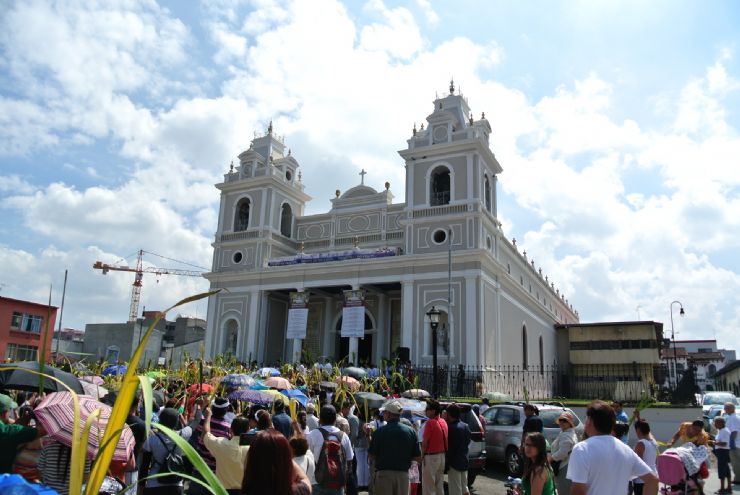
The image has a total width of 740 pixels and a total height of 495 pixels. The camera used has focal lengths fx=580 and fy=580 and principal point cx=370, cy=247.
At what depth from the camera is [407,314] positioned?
29938mm

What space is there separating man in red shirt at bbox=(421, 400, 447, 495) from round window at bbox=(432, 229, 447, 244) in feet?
74.8

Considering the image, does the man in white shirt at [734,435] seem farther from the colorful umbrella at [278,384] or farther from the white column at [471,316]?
the white column at [471,316]

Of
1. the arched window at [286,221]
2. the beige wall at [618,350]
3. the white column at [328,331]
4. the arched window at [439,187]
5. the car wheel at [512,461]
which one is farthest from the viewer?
the beige wall at [618,350]

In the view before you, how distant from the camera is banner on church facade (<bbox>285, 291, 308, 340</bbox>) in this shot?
32500 mm

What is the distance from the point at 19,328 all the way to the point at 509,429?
137 feet

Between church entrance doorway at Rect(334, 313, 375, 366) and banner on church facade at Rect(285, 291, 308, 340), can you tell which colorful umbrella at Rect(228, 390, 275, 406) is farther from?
church entrance doorway at Rect(334, 313, 375, 366)

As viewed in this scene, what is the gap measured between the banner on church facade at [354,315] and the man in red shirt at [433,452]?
887 inches

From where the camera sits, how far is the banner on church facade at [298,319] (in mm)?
32500

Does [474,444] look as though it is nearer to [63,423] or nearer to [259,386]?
[259,386]

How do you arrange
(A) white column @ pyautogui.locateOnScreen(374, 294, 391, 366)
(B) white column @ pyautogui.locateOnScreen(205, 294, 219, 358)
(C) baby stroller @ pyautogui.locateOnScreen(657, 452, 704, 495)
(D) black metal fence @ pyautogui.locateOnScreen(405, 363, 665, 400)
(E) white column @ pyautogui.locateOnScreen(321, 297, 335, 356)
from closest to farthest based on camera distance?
(C) baby stroller @ pyautogui.locateOnScreen(657, 452, 704, 495) → (D) black metal fence @ pyautogui.locateOnScreen(405, 363, 665, 400) → (A) white column @ pyautogui.locateOnScreen(374, 294, 391, 366) → (E) white column @ pyautogui.locateOnScreen(321, 297, 335, 356) → (B) white column @ pyautogui.locateOnScreen(205, 294, 219, 358)

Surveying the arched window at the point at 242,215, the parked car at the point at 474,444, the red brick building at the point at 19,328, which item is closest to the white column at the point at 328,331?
the arched window at the point at 242,215

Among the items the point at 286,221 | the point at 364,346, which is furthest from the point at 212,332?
the point at 364,346

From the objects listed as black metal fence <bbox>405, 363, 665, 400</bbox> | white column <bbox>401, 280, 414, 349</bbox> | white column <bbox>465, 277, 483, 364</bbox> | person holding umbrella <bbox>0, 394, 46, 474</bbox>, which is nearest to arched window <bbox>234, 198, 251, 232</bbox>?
white column <bbox>401, 280, 414, 349</bbox>

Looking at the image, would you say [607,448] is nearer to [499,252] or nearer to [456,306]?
[456,306]
